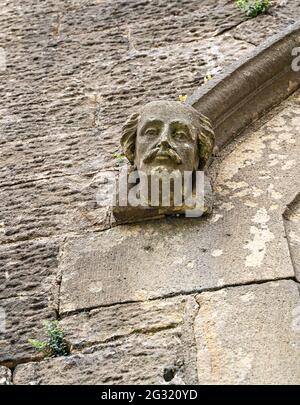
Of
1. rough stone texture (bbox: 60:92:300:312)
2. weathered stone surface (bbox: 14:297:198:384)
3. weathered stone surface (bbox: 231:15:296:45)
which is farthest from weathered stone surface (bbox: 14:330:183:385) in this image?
weathered stone surface (bbox: 231:15:296:45)

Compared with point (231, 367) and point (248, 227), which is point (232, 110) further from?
point (231, 367)

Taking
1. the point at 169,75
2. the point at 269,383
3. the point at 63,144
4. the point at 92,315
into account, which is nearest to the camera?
the point at 269,383

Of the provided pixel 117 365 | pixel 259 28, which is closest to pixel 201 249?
pixel 117 365

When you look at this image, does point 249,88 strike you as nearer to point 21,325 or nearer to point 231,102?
point 231,102

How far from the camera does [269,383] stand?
2883 millimetres

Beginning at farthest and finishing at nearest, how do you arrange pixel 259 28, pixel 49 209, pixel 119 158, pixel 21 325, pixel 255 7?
1. pixel 255 7
2. pixel 259 28
3. pixel 119 158
4. pixel 49 209
5. pixel 21 325

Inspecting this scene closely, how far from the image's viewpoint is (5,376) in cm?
318

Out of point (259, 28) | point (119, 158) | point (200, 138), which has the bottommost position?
point (119, 158)

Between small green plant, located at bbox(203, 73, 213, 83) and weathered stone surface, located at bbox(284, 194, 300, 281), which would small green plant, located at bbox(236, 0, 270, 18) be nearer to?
small green plant, located at bbox(203, 73, 213, 83)

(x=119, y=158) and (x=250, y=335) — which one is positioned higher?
(x=119, y=158)

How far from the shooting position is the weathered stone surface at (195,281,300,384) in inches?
115

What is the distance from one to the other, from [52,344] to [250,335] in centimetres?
72
